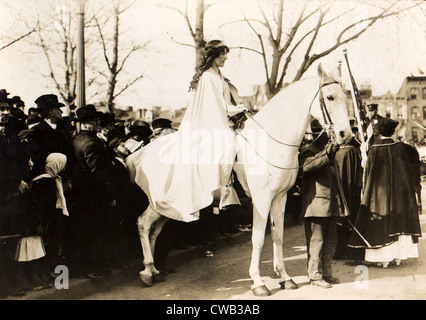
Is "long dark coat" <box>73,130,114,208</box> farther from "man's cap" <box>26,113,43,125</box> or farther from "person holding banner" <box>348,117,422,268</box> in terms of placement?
"person holding banner" <box>348,117,422,268</box>

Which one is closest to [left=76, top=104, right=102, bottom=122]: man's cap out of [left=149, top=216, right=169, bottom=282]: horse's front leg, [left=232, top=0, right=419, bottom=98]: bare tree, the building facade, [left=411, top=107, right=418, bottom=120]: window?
[left=149, top=216, right=169, bottom=282]: horse's front leg

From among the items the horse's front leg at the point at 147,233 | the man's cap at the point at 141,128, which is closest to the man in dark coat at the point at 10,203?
the horse's front leg at the point at 147,233

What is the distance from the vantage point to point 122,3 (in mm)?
6859

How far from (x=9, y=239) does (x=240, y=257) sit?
335 centimetres

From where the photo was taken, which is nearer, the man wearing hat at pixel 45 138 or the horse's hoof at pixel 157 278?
the man wearing hat at pixel 45 138

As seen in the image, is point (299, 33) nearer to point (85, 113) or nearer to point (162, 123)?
point (162, 123)

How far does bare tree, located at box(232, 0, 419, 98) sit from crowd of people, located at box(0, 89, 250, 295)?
327 centimetres

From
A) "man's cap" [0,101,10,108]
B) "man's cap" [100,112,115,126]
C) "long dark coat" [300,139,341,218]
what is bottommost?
"long dark coat" [300,139,341,218]

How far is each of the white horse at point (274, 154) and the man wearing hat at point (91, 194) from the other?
67 centimetres

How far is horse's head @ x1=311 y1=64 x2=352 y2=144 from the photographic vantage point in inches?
210

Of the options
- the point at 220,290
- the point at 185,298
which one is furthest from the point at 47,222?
the point at 220,290

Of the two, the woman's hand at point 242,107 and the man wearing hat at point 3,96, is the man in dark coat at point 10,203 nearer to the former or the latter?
the man wearing hat at point 3,96

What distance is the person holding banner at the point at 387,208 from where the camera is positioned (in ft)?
22.2

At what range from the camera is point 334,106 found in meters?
5.40
